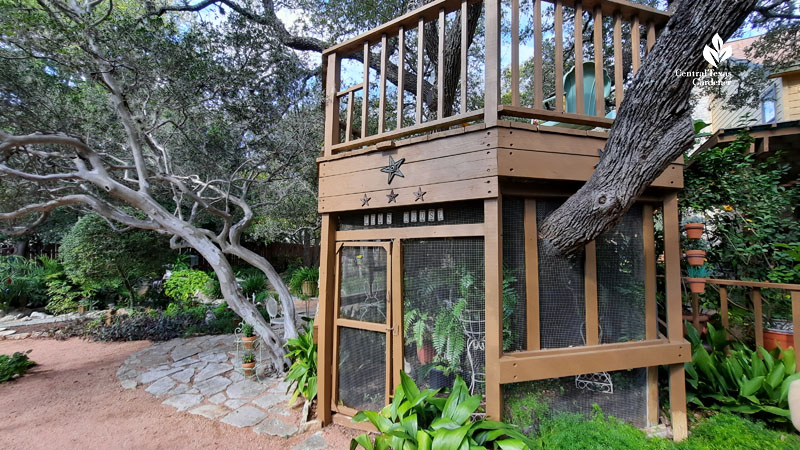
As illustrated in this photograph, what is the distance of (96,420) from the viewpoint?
10.8ft

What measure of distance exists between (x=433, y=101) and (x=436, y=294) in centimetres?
433

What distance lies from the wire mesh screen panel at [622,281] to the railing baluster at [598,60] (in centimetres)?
90

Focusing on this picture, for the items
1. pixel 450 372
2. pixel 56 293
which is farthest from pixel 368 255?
pixel 56 293

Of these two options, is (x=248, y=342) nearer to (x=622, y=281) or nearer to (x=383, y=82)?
(x=383, y=82)

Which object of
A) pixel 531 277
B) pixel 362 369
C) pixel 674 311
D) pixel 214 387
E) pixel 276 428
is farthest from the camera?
pixel 214 387

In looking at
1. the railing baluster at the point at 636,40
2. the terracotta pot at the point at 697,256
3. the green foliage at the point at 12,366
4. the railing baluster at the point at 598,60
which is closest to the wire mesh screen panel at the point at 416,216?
the railing baluster at the point at 598,60

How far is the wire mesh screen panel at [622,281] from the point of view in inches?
102

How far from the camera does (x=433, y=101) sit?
5.91 m

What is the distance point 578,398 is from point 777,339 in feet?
7.52

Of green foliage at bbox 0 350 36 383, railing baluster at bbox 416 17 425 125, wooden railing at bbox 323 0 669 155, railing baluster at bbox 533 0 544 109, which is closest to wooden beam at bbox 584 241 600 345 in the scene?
wooden railing at bbox 323 0 669 155

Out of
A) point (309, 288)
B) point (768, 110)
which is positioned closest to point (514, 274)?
point (309, 288)

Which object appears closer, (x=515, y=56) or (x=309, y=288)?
(x=515, y=56)

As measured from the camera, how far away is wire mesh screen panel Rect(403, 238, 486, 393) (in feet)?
8.10

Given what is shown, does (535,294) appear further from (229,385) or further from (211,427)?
(229,385)
